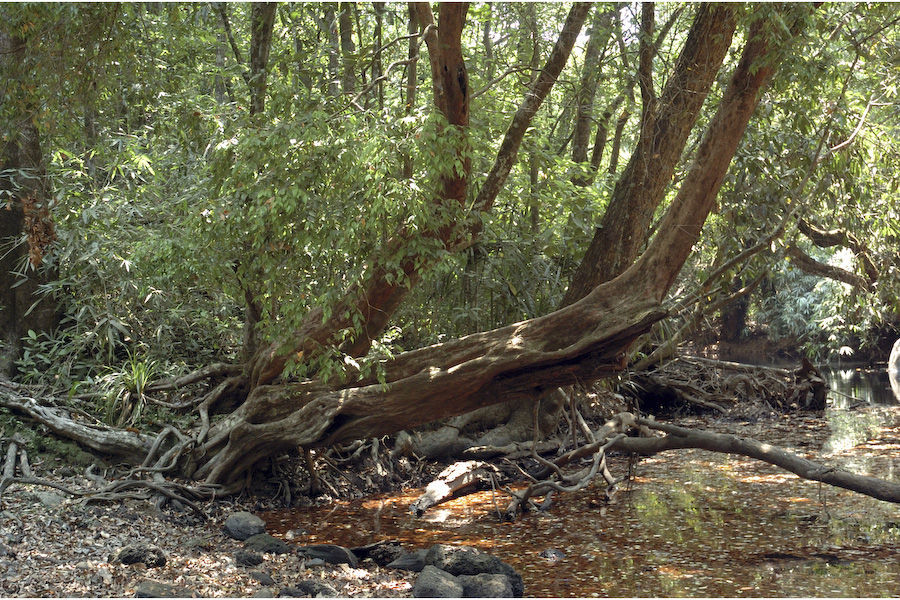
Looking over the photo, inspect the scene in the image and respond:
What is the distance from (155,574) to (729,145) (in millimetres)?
5232

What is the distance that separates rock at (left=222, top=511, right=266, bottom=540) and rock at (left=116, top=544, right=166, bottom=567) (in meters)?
0.96

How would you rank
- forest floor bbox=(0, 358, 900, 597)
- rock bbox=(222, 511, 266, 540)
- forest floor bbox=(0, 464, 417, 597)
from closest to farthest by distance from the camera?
1. forest floor bbox=(0, 464, 417, 597)
2. forest floor bbox=(0, 358, 900, 597)
3. rock bbox=(222, 511, 266, 540)

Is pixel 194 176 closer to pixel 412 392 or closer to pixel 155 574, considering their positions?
pixel 412 392

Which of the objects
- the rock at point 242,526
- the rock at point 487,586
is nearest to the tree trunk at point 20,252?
the rock at point 242,526

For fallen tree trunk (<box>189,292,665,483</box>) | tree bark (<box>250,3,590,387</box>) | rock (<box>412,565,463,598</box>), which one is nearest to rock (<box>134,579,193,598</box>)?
rock (<box>412,565,463,598</box>)

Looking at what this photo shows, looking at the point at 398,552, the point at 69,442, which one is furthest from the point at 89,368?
the point at 398,552

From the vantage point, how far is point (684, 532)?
6.46 metres

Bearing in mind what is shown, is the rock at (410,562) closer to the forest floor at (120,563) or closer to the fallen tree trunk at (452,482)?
the forest floor at (120,563)

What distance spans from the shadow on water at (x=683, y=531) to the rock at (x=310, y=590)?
126 cm

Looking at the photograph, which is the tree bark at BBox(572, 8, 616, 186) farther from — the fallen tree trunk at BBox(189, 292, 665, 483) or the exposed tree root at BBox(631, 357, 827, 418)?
the exposed tree root at BBox(631, 357, 827, 418)

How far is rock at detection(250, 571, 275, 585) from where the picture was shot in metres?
5.22

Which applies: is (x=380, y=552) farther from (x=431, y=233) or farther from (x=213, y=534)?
(x=431, y=233)

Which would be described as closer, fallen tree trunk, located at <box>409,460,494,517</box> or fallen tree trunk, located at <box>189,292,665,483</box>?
fallen tree trunk, located at <box>189,292,665,483</box>

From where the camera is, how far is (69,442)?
23.5ft
